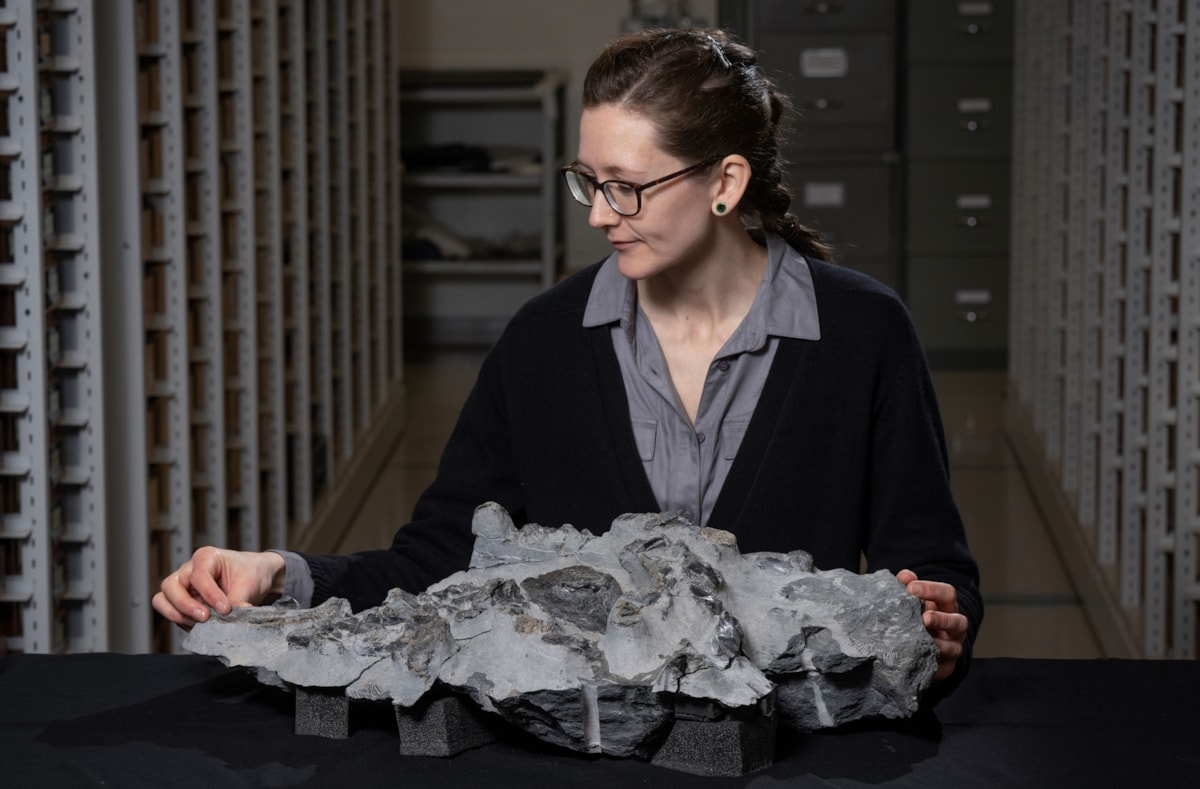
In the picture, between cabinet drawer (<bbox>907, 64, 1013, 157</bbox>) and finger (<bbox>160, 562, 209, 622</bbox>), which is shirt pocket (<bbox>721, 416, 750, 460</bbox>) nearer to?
finger (<bbox>160, 562, 209, 622</bbox>)

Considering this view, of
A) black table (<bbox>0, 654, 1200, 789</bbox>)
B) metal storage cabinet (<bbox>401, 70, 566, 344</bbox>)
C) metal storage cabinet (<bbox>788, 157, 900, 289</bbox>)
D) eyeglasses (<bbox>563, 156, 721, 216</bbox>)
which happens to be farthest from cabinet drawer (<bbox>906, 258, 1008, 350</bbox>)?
black table (<bbox>0, 654, 1200, 789</bbox>)

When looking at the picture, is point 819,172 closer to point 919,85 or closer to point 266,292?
point 919,85

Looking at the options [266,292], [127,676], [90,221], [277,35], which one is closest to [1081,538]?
[266,292]

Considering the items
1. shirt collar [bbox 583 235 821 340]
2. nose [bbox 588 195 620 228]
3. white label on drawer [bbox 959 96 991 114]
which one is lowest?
shirt collar [bbox 583 235 821 340]

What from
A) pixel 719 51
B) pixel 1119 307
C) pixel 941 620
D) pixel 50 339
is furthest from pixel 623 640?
pixel 1119 307

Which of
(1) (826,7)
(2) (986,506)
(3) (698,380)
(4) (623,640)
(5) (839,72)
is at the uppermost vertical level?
(1) (826,7)

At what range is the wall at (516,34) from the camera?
24.3 feet

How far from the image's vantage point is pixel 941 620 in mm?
1413

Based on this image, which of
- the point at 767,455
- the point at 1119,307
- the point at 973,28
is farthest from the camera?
the point at 973,28

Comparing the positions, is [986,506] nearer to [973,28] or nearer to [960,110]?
[960,110]

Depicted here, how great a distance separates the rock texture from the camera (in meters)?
1.24

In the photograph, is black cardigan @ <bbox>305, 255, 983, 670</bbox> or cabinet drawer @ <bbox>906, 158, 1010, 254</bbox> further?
cabinet drawer @ <bbox>906, 158, 1010, 254</bbox>

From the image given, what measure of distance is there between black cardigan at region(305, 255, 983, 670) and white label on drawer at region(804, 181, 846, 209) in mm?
5266

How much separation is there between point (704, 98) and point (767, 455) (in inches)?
16.7
